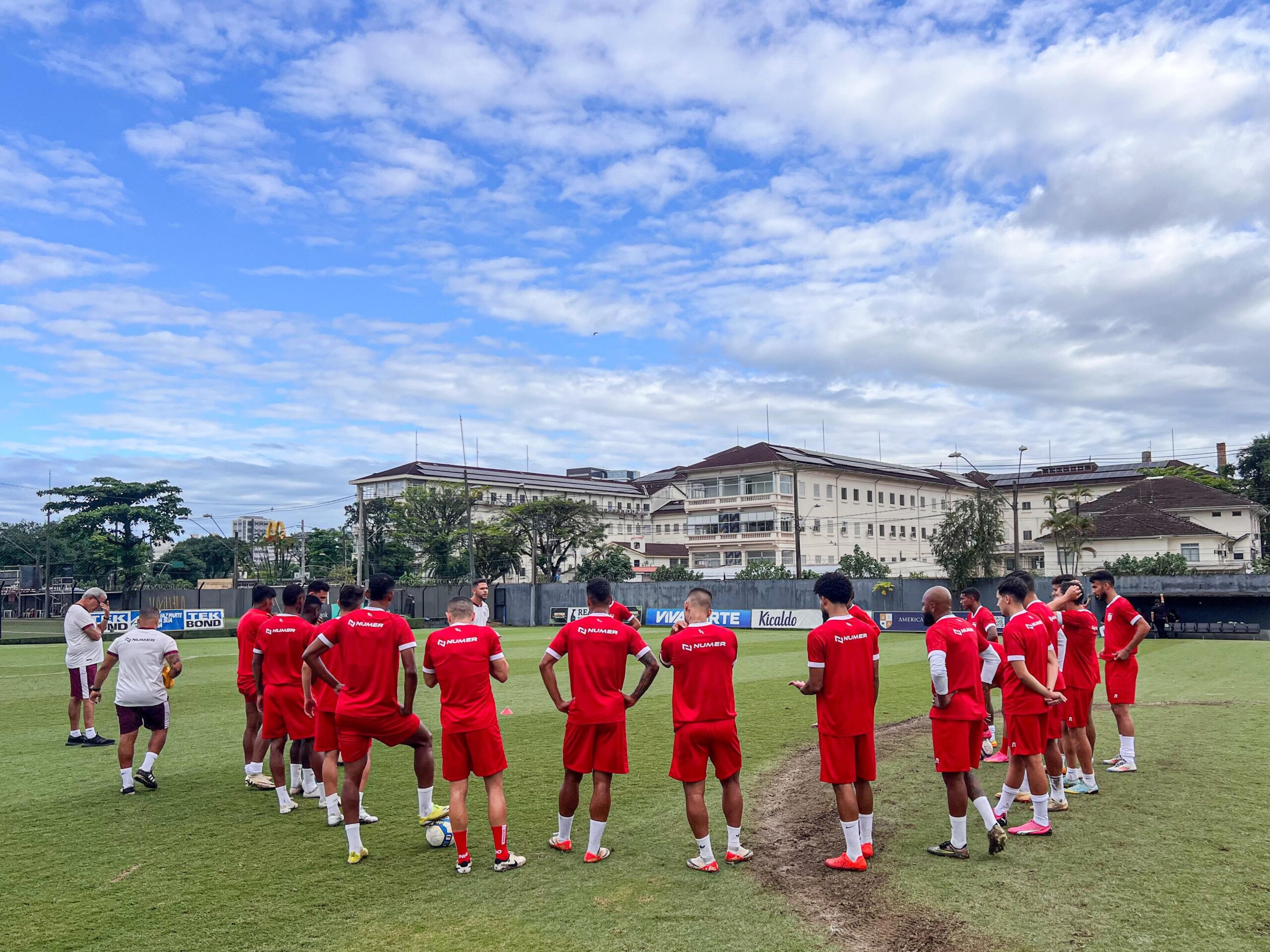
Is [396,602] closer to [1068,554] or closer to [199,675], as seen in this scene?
[199,675]

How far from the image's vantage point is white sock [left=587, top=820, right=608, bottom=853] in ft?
22.8

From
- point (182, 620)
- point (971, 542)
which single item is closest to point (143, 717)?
point (182, 620)

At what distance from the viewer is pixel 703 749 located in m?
6.67

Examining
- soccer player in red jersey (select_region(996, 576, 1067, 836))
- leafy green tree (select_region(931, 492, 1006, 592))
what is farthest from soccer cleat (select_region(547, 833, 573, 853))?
leafy green tree (select_region(931, 492, 1006, 592))

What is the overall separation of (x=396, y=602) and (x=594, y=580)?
Result: 50116 mm

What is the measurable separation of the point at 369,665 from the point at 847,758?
369 centimetres

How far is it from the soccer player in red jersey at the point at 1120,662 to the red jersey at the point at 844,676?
14.7ft

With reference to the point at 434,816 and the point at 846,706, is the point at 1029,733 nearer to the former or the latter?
the point at 846,706

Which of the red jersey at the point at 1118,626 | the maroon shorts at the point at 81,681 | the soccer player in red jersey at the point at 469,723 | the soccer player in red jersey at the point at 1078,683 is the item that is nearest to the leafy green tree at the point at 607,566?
the maroon shorts at the point at 81,681

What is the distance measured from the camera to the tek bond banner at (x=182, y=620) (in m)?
39.9

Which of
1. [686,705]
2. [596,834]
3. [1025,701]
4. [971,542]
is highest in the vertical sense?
[971,542]

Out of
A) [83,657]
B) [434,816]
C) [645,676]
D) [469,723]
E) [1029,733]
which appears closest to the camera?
[469,723]

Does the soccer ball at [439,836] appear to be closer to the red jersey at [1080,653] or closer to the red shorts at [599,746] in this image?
the red shorts at [599,746]

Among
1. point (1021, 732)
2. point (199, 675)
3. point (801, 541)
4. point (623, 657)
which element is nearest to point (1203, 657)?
point (1021, 732)
